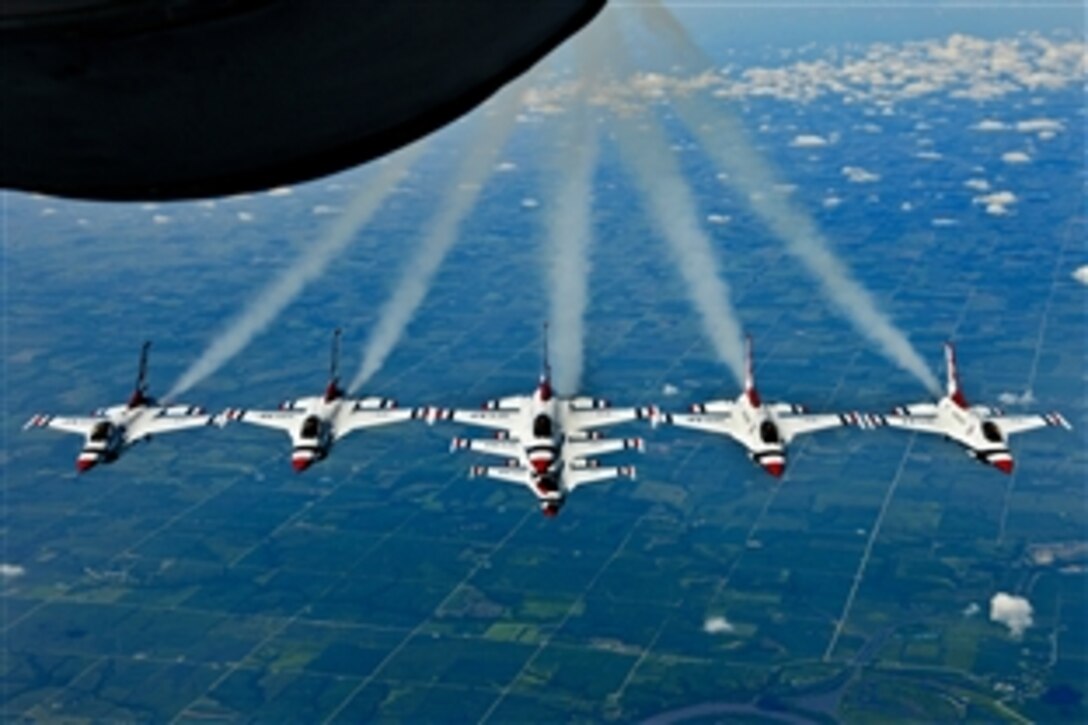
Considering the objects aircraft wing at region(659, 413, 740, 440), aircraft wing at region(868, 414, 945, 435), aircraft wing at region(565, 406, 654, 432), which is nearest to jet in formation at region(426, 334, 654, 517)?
aircraft wing at region(565, 406, 654, 432)

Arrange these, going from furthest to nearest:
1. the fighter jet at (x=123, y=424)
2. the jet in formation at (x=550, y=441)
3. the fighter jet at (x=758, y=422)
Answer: the fighter jet at (x=123, y=424), the fighter jet at (x=758, y=422), the jet in formation at (x=550, y=441)

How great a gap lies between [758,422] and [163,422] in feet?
114

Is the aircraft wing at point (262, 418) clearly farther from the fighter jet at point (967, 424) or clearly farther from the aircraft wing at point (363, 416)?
the fighter jet at point (967, 424)

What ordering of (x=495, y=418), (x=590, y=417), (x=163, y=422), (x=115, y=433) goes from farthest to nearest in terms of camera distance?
(x=495, y=418) → (x=163, y=422) → (x=115, y=433) → (x=590, y=417)

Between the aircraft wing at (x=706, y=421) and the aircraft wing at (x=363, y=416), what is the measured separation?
13904 mm

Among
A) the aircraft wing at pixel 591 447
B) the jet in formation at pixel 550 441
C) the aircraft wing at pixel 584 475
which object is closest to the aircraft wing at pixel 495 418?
the jet in formation at pixel 550 441

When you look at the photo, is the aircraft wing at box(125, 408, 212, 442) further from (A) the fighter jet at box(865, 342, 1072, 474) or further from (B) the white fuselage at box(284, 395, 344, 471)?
(A) the fighter jet at box(865, 342, 1072, 474)

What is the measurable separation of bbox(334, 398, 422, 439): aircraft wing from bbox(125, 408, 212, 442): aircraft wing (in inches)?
305

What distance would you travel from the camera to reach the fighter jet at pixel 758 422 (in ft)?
211

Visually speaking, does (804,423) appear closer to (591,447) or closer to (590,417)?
(590,417)

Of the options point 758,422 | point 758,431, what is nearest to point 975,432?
point 758,422

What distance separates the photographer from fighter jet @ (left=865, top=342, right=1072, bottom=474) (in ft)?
211

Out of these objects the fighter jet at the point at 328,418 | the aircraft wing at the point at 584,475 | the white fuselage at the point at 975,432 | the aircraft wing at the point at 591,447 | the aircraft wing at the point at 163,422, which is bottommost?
the aircraft wing at the point at 584,475

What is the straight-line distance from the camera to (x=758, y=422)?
66688 millimetres
